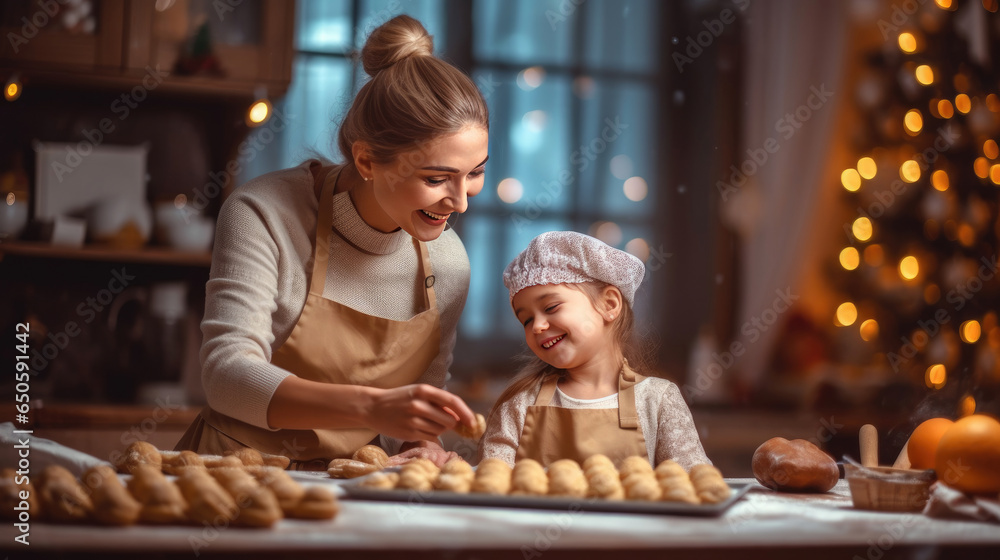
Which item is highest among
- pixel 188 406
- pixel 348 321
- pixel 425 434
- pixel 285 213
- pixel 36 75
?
pixel 36 75

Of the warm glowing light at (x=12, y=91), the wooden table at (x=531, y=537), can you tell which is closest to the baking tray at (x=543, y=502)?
the wooden table at (x=531, y=537)

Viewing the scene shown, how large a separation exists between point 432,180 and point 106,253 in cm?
146

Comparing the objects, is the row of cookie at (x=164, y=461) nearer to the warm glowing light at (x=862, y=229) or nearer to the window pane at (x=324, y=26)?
the window pane at (x=324, y=26)

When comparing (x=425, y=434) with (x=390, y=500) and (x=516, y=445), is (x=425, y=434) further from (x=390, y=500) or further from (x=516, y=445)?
(x=516, y=445)

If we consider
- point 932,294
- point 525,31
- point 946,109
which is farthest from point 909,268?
point 525,31

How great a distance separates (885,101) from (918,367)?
39.3 inches

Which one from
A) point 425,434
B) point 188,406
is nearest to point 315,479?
point 425,434

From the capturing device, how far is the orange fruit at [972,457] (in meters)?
0.95

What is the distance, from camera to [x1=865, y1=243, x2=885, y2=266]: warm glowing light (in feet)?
10.4

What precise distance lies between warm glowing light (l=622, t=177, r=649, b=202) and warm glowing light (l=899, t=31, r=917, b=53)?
1.05 m

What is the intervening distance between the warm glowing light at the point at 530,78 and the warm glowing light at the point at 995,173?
1.55 m

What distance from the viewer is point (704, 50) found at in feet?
11.4

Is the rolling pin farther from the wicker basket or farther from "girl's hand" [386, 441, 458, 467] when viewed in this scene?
"girl's hand" [386, 441, 458, 467]

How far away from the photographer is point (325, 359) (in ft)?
4.61
